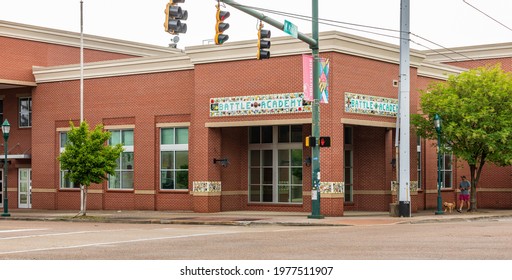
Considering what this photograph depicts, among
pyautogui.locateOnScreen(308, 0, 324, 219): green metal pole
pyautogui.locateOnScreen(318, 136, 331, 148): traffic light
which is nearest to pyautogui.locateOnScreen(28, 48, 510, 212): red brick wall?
pyautogui.locateOnScreen(308, 0, 324, 219): green metal pole

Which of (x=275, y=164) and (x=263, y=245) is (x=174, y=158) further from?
(x=263, y=245)

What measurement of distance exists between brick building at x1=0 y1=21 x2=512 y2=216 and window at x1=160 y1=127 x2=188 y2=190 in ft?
0.19

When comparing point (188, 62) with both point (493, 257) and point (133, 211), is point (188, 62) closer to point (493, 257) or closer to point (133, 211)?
point (133, 211)

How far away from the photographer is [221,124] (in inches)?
1435

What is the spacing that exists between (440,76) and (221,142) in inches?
471

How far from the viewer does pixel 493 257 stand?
1582cm

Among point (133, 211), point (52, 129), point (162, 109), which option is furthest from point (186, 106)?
point (52, 129)

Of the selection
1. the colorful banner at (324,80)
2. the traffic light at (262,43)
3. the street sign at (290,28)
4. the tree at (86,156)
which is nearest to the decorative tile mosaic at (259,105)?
the colorful banner at (324,80)

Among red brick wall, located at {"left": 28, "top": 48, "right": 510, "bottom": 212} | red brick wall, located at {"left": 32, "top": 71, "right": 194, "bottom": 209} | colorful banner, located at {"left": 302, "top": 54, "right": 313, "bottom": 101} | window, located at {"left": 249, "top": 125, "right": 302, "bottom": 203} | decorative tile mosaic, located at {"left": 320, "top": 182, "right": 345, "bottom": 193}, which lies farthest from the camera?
red brick wall, located at {"left": 32, "top": 71, "right": 194, "bottom": 209}

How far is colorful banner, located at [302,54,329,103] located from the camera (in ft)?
100

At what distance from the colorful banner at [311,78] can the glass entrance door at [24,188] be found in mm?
20563

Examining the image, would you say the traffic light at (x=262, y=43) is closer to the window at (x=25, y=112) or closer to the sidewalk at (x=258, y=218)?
the sidewalk at (x=258, y=218)

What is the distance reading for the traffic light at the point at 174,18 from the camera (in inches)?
757

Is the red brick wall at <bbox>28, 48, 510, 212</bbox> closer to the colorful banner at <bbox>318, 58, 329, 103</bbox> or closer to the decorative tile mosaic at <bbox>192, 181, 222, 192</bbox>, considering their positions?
the decorative tile mosaic at <bbox>192, 181, 222, 192</bbox>
